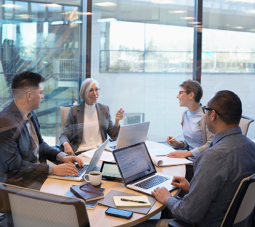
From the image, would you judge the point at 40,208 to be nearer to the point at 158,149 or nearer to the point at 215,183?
the point at 215,183

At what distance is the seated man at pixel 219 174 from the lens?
1.33 meters

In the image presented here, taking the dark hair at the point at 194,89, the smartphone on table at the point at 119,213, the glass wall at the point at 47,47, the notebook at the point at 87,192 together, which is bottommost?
the smartphone on table at the point at 119,213

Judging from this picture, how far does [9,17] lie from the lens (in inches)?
138

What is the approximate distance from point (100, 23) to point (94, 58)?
1.71 feet

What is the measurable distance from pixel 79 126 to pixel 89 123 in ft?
0.57

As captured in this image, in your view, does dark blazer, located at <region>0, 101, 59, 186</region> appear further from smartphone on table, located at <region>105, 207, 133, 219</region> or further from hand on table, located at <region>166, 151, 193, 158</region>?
hand on table, located at <region>166, 151, 193, 158</region>

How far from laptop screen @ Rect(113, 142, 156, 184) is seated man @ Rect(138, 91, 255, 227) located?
0.25 metres

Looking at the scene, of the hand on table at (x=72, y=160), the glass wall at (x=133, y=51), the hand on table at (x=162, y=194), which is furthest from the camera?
the glass wall at (x=133, y=51)

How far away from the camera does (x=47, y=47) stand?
3.73m

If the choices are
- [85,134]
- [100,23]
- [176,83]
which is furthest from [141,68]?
[85,134]

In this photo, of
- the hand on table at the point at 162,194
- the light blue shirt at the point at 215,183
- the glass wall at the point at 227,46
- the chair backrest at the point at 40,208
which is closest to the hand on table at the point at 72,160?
the hand on table at the point at 162,194

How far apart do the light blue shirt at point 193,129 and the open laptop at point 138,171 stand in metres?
1.03

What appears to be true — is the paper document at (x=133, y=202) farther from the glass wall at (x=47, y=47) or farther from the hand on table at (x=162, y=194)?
the glass wall at (x=47, y=47)

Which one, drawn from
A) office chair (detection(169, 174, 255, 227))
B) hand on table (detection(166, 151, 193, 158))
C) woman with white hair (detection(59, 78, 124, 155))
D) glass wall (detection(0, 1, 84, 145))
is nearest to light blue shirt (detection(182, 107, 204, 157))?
hand on table (detection(166, 151, 193, 158))
